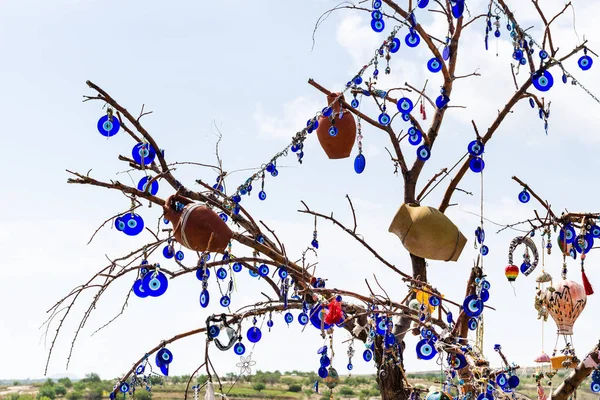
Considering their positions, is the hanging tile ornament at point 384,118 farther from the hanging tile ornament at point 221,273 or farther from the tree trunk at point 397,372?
the hanging tile ornament at point 221,273

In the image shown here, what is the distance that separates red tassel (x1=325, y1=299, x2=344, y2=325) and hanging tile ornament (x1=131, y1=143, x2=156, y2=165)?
104 centimetres

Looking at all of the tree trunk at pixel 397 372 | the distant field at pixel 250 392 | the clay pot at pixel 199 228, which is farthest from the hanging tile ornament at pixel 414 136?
the distant field at pixel 250 392

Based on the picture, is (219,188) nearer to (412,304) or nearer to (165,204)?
(165,204)

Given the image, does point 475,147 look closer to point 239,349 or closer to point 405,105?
point 405,105

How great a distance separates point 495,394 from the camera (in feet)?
10.3

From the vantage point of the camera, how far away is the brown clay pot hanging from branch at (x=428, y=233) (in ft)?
12.1

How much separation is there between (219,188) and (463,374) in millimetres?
1579

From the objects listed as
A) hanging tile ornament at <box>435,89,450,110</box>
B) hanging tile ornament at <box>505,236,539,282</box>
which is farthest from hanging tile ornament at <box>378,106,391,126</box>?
hanging tile ornament at <box>505,236,539,282</box>

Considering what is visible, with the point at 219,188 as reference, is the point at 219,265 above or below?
below

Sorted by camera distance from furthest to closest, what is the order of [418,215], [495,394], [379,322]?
[418,215], [379,322], [495,394]

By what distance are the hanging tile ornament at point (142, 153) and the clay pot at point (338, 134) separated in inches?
40.0

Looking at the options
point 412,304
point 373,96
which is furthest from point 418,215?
point 373,96

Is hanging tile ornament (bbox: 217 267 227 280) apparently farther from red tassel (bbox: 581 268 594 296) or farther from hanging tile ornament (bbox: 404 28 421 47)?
red tassel (bbox: 581 268 594 296)

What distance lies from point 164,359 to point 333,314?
0.80 m
